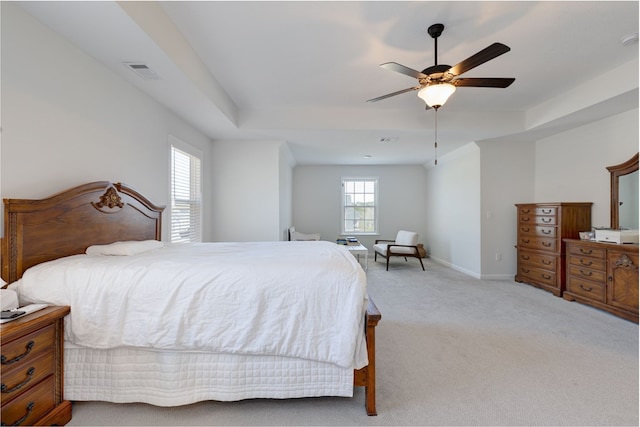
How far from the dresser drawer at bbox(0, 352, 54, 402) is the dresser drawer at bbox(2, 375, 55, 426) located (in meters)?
0.03

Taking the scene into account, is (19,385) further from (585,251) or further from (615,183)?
(615,183)

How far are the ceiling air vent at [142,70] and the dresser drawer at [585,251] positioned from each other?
4961mm

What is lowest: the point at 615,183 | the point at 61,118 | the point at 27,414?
the point at 27,414

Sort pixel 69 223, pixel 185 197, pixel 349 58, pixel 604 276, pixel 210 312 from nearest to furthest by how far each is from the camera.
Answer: pixel 210 312 → pixel 69 223 → pixel 349 58 → pixel 604 276 → pixel 185 197

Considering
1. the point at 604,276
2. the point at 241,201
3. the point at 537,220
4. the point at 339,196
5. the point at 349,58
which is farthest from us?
the point at 339,196

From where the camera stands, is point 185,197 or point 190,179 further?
point 190,179

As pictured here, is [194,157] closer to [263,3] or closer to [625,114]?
[263,3]

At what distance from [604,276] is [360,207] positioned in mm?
4849

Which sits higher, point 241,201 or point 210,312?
point 241,201

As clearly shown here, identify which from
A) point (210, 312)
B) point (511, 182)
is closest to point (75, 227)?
point (210, 312)

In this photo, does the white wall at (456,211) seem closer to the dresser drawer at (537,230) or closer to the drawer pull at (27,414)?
the dresser drawer at (537,230)

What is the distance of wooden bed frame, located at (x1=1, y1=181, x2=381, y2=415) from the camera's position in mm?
1551

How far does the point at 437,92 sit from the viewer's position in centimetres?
229

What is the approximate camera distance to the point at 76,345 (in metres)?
1.57
